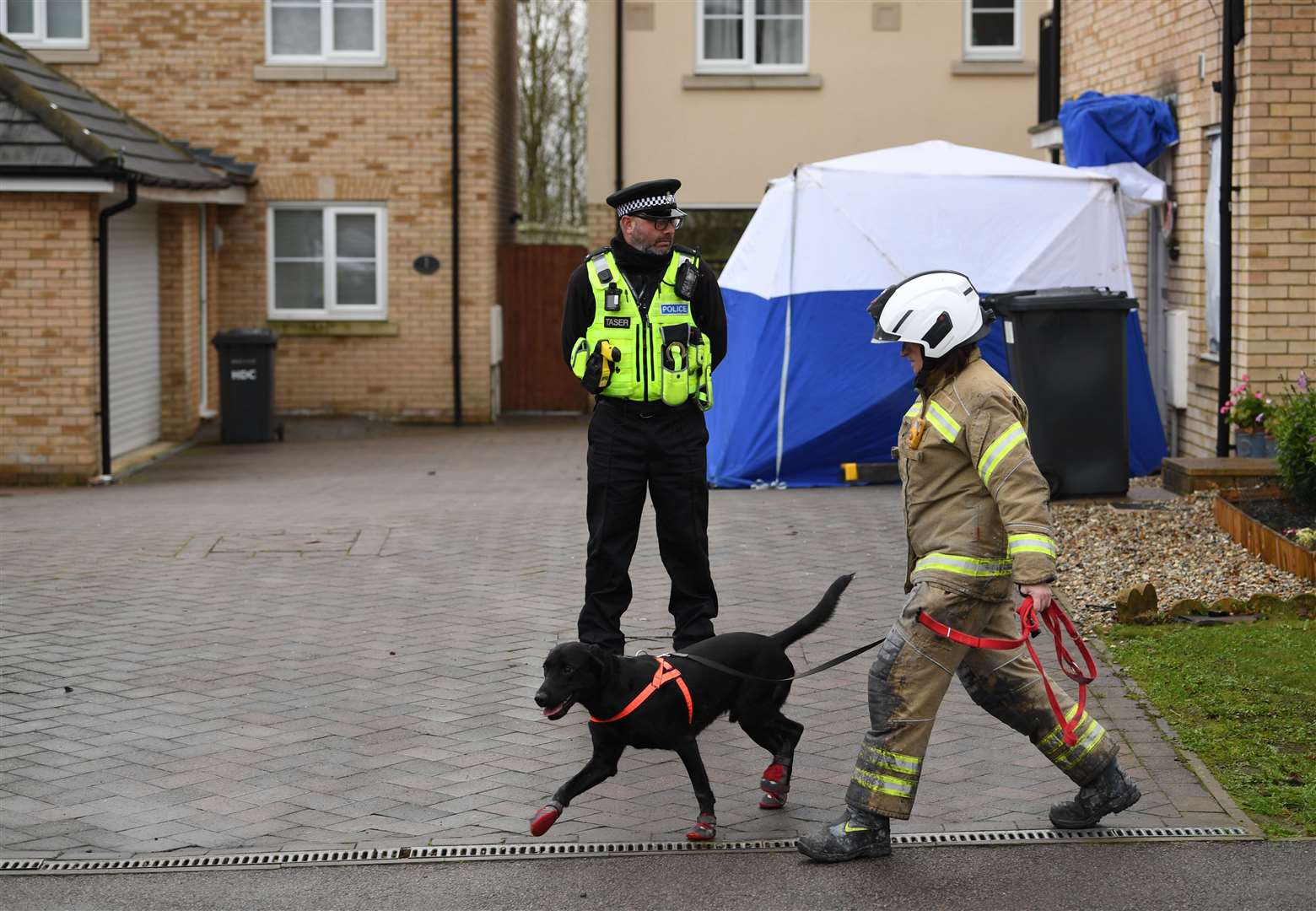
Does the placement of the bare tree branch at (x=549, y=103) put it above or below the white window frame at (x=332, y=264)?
above

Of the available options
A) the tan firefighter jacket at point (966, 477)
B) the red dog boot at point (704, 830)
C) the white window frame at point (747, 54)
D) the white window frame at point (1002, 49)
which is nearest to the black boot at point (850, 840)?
the red dog boot at point (704, 830)

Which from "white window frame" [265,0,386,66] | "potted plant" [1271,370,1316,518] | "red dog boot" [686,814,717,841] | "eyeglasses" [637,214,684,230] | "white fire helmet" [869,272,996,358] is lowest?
"red dog boot" [686,814,717,841]

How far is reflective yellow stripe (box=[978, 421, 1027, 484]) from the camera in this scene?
5020 millimetres

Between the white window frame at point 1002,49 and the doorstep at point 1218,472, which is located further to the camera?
the white window frame at point 1002,49

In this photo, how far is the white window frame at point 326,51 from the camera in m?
20.6

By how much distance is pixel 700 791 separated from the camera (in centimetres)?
541

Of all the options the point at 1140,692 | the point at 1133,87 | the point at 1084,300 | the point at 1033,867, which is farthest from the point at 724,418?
the point at 1033,867

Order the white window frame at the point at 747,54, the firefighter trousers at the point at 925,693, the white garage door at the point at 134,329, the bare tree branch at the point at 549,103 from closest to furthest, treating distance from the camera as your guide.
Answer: the firefighter trousers at the point at 925,693
the white garage door at the point at 134,329
the white window frame at the point at 747,54
the bare tree branch at the point at 549,103

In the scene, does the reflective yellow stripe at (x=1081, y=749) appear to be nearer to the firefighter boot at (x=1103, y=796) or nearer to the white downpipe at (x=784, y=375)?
the firefighter boot at (x=1103, y=796)

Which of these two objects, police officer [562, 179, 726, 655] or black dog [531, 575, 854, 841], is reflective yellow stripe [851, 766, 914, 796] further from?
police officer [562, 179, 726, 655]

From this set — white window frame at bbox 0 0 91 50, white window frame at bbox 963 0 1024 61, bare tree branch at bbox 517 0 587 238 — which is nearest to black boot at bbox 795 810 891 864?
white window frame at bbox 0 0 91 50

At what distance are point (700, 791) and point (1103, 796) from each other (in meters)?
1.22

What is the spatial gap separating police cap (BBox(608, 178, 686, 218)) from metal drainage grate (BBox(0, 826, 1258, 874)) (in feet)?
7.61

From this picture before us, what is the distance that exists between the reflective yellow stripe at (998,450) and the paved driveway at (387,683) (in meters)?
1.23
